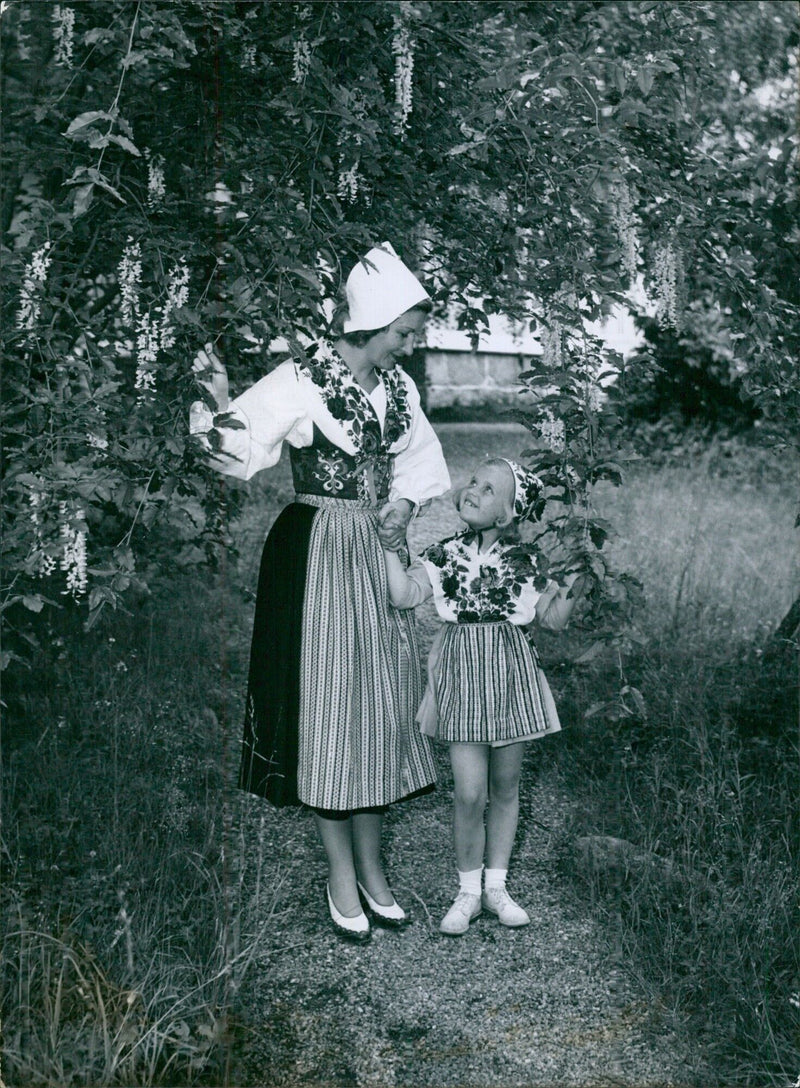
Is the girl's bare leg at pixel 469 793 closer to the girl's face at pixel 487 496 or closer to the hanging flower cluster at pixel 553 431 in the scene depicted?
the girl's face at pixel 487 496

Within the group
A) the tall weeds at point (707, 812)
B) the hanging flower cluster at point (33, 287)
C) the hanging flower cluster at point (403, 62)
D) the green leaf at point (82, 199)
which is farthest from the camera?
the hanging flower cluster at point (403, 62)

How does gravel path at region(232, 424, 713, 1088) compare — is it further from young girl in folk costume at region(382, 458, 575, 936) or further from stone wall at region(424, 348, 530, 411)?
stone wall at region(424, 348, 530, 411)

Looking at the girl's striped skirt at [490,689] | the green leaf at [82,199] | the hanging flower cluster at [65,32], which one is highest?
the hanging flower cluster at [65,32]

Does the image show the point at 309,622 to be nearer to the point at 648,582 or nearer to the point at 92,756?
the point at 92,756

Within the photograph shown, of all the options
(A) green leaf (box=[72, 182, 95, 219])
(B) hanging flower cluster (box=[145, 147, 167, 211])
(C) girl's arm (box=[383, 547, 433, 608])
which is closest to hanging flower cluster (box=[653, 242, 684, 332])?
(C) girl's arm (box=[383, 547, 433, 608])

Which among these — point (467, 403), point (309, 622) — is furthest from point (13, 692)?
point (467, 403)

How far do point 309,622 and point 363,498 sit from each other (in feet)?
1.09

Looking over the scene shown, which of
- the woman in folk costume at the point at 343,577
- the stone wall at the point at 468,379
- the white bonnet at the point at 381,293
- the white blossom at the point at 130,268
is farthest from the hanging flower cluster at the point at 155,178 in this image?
the stone wall at the point at 468,379

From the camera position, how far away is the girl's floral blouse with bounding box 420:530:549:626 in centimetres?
266

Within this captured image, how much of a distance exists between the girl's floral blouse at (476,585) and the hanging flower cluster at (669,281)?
79 centimetres

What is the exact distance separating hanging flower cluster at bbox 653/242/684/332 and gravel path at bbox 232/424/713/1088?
1.60m

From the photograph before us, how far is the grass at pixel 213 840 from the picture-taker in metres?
2.19

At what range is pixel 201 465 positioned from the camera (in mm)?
2494

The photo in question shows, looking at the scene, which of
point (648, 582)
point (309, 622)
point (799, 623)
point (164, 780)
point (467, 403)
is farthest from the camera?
point (467, 403)
